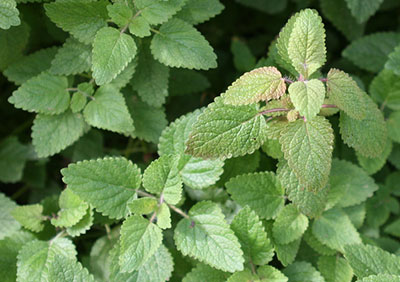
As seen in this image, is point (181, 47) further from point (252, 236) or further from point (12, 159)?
point (12, 159)

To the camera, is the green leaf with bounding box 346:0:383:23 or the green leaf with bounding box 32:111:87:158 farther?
the green leaf with bounding box 346:0:383:23

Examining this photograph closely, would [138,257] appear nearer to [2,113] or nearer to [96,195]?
[96,195]

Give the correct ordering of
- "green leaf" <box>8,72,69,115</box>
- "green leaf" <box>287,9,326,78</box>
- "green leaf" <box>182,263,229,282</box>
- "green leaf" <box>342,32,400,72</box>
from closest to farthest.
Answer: "green leaf" <box>287,9,326,78</box> < "green leaf" <box>182,263,229,282</box> < "green leaf" <box>8,72,69,115</box> < "green leaf" <box>342,32,400,72</box>

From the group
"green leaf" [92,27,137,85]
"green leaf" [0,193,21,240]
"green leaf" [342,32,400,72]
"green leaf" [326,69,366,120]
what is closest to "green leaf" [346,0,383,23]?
"green leaf" [342,32,400,72]

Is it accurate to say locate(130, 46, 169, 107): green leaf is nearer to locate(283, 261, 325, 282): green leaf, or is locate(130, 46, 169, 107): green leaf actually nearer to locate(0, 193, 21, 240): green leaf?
locate(0, 193, 21, 240): green leaf

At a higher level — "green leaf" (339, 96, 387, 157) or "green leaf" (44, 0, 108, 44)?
"green leaf" (44, 0, 108, 44)

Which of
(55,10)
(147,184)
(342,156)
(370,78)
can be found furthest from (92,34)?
(370,78)

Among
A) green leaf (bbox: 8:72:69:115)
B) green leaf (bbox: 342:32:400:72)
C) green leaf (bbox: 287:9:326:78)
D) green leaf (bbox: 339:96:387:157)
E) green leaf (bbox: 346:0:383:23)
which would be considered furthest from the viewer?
green leaf (bbox: 342:32:400:72)
